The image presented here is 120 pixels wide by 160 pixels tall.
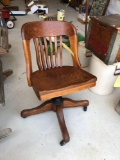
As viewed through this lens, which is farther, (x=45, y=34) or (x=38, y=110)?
(x=38, y=110)

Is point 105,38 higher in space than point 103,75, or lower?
higher

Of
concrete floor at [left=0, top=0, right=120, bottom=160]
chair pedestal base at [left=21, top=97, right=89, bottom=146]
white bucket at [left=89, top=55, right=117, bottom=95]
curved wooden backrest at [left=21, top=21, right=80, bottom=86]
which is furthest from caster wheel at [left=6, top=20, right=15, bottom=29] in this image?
chair pedestal base at [left=21, top=97, right=89, bottom=146]

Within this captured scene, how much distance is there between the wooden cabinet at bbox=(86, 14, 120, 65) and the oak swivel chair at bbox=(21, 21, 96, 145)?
26 cm

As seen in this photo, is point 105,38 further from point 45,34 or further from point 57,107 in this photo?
point 57,107

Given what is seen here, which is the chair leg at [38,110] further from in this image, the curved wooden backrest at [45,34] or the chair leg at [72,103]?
the curved wooden backrest at [45,34]

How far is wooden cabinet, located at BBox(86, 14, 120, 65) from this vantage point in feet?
3.92

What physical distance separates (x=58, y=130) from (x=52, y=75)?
17.8 inches

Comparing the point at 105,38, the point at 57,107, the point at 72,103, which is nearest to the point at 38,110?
→ the point at 57,107

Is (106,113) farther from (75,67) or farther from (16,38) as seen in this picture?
(16,38)

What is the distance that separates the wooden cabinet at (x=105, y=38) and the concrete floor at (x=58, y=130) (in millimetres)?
466

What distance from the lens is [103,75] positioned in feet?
4.70

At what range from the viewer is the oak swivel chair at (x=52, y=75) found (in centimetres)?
100

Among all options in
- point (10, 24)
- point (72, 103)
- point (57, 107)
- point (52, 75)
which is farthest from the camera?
point (10, 24)

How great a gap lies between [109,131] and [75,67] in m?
0.59
